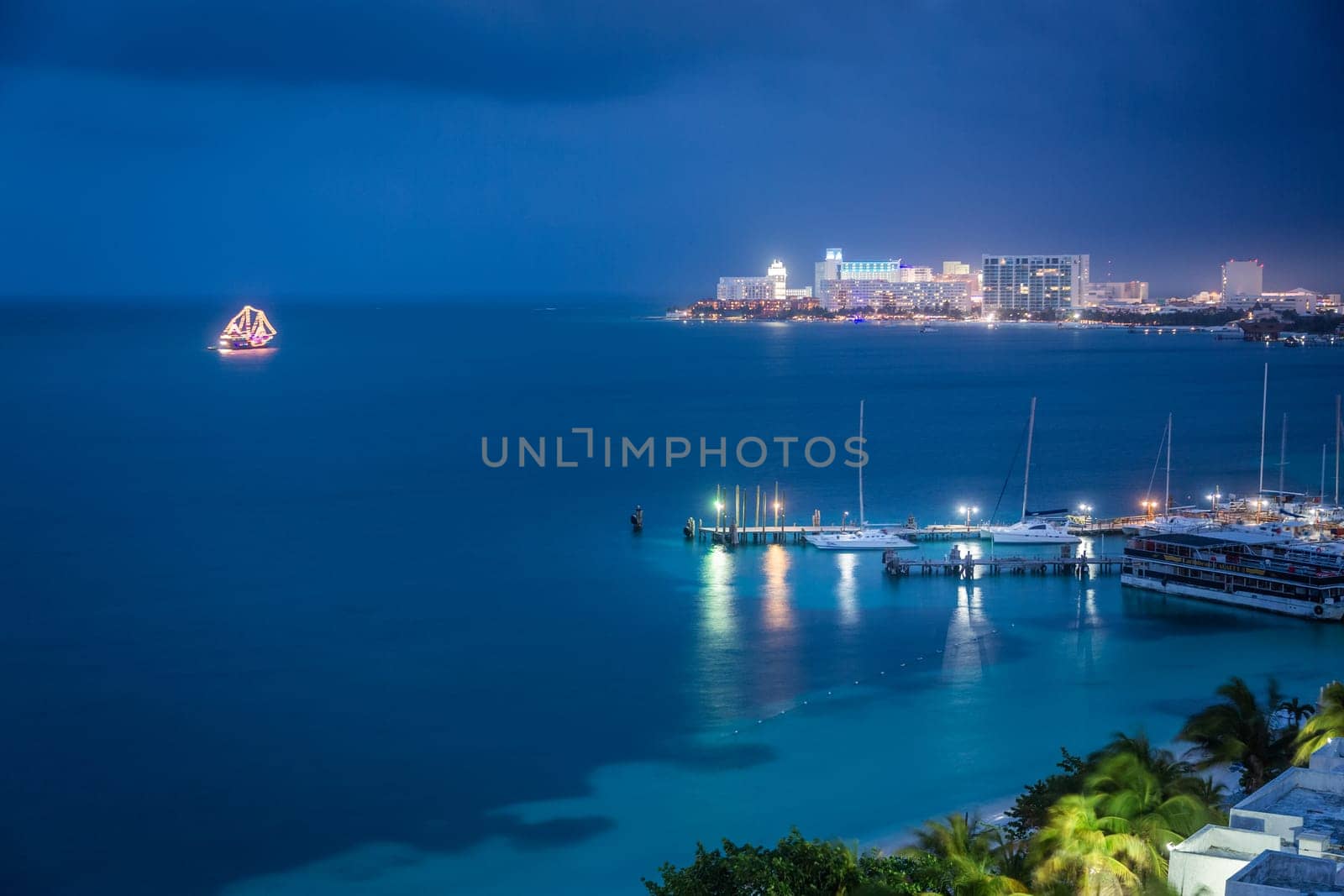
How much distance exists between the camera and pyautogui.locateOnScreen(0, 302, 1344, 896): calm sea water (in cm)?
1298

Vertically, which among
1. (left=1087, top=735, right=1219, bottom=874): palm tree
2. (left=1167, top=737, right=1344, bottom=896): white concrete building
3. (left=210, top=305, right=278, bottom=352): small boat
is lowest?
(left=1087, top=735, right=1219, bottom=874): palm tree

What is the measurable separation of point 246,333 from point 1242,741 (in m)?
74.6

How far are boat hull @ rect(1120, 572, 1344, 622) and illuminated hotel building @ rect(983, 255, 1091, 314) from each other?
418 ft

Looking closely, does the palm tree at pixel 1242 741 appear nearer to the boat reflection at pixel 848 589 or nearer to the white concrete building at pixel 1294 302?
the boat reflection at pixel 848 589

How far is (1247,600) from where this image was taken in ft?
66.2

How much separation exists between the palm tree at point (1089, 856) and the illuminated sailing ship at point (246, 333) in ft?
246

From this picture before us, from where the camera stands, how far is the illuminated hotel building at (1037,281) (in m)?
144

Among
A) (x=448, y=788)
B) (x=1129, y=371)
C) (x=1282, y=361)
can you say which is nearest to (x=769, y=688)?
(x=448, y=788)

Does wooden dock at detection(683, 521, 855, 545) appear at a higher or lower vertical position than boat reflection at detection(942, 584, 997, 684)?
higher

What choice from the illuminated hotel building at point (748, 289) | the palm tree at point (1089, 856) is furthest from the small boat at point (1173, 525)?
the illuminated hotel building at point (748, 289)

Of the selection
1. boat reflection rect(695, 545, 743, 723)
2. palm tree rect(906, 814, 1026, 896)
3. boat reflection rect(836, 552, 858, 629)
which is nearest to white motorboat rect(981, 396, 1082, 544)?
boat reflection rect(836, 552, 858, 629)

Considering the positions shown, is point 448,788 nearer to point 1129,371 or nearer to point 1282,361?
point 1129,371

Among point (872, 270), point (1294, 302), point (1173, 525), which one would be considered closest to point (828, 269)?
point (872, 270)

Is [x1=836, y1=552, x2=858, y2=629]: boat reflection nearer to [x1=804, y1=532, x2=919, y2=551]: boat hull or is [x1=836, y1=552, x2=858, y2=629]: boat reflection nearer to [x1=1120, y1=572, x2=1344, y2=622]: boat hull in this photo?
[x1=804, y1=532, x2=919, y2=551]: boat hull
